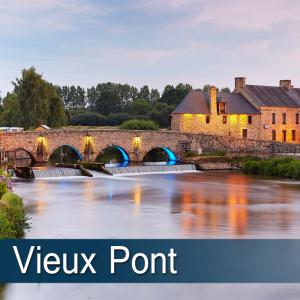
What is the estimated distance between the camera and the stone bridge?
194 feet

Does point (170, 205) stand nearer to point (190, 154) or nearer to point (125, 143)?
point (190, 154)

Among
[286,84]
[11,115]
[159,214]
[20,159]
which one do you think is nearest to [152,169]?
[20,159]

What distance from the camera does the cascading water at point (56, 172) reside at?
48.7 metres

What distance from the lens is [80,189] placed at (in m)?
42.6

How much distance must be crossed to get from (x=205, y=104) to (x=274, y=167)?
16.1 m

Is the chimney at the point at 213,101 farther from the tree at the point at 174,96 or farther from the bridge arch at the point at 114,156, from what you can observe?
the tree at the point at 174,96

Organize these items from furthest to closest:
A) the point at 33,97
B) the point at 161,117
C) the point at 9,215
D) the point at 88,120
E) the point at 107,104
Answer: the point at 107,104 < the point at 88,120 < the point at 161,117 < the point at 33,97 < the point at 9,215

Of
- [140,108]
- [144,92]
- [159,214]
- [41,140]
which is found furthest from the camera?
[144,92]

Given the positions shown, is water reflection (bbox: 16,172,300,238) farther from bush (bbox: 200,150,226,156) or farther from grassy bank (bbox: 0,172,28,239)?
bush (bbox: 200,150,226,156)

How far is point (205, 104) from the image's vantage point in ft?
224

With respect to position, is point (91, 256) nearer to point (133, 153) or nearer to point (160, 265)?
point (160, 265)

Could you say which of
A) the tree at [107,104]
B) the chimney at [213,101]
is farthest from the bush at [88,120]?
the chimney at [213,101]

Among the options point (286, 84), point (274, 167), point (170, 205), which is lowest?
point (170, 205)

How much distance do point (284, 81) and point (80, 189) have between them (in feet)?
130
